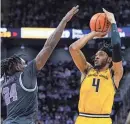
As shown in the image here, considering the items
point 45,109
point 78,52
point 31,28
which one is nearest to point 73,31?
point 31,28

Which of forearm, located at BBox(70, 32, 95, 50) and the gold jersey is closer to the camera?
the gold jersey

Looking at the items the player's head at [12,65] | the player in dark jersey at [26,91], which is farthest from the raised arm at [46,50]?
the player's head at [12,65]

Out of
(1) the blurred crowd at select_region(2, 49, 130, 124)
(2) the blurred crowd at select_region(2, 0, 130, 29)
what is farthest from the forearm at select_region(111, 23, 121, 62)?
(2) the blurred crowd at select_region(2, 0, 130, 29)

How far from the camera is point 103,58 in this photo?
15.5 ft

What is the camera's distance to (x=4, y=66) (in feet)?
14.0

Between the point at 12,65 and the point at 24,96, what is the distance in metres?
0.37

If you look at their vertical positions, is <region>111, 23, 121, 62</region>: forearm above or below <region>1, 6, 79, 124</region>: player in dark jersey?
above

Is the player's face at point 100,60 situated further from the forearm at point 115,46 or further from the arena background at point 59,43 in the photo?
the arena background at point 59,43

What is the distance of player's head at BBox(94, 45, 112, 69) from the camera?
473 cm

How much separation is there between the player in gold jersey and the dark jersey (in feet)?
2.34

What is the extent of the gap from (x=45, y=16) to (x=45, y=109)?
519 centimetres

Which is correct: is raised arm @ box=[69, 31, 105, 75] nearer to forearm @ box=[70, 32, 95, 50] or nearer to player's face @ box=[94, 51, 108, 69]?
forearm @ box=[70, 32, 95, 50]

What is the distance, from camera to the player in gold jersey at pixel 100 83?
4.57 meters

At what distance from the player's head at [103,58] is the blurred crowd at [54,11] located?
575 inches
